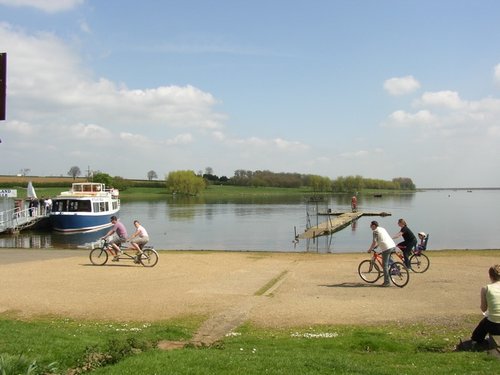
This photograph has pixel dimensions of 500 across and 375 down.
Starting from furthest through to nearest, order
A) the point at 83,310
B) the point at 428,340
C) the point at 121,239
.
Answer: the point at 121,239, the point at 83,310, the point at 428,340

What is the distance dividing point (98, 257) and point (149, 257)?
224 centimetres

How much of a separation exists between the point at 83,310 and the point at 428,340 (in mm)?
7309

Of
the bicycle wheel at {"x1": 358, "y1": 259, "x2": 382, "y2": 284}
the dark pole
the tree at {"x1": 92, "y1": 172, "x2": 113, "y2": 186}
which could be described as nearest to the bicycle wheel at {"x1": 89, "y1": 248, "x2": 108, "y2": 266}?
the bicycle wheel at {"x1": 358, "y1": 259, "x2": 382, "y2": 284}

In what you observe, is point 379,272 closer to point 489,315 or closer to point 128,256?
point 489,315

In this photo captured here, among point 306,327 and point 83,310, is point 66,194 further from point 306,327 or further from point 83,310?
point 306,327

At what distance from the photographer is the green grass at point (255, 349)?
6.29 metres

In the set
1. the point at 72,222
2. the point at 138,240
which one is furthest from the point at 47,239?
the point at 138,240

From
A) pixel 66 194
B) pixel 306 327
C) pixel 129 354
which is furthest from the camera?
pixel 66 194

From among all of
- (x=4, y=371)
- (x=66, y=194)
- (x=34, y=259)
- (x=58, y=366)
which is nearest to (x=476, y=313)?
(x=58, y=366)

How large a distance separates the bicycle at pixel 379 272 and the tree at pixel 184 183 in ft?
465

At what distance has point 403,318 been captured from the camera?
1027 centimetres

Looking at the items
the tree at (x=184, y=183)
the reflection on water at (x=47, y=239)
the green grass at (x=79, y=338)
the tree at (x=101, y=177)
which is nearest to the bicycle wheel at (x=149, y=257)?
the green grass at (x=79, y=338)

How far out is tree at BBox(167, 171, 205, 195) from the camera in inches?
6112

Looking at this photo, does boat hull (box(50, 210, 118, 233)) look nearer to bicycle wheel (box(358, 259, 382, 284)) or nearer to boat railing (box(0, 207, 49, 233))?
boat railing (box(0, 207, 49, 233))
